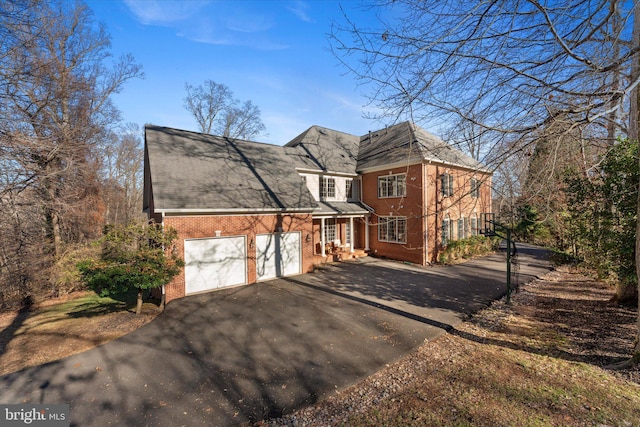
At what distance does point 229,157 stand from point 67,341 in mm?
8973

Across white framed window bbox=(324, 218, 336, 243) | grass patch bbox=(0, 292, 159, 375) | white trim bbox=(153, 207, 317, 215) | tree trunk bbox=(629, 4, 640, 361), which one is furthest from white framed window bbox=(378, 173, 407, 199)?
grass patch bbox=(0, 292, 159, 375)

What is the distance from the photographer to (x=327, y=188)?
53.2ft

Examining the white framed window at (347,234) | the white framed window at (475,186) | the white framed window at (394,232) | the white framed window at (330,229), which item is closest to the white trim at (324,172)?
the white framed window at (330,229)

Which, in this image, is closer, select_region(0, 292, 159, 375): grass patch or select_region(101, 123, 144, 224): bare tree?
select_region(0, 292, 159, 375): grass patch

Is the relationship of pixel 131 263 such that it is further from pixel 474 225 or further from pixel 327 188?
pixel 474 225

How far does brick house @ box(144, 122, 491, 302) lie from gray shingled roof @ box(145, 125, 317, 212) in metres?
0.05

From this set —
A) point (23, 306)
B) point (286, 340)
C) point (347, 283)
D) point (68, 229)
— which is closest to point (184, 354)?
point (286, 340)

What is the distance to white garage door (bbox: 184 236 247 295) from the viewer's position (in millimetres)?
9219

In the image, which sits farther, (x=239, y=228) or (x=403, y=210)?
(x=403, y=210)

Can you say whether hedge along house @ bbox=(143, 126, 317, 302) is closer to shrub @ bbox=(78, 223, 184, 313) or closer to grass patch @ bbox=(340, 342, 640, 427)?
shrub @ bbox=(78, 223, 184, 313)

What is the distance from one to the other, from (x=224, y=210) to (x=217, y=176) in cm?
223

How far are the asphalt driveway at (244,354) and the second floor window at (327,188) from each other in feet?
24.3

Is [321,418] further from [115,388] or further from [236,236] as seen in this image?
[236,236]

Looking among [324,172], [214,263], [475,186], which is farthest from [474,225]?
[214,263]
